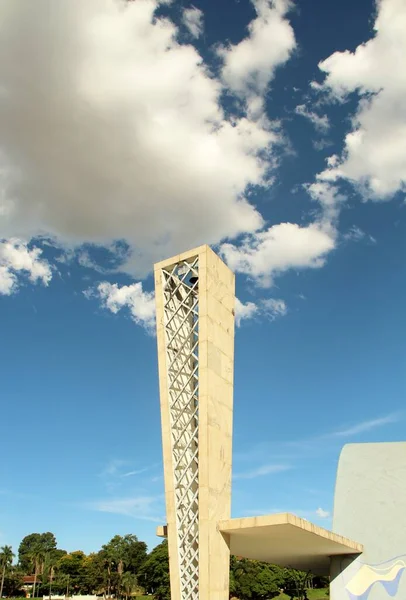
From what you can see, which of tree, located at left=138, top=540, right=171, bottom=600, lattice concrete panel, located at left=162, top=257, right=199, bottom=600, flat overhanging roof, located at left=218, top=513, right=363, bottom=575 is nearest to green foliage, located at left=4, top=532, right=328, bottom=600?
tree, located at left=138, top=540, right=171, bottom=600

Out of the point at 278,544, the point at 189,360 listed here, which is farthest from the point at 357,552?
the point at 189,360

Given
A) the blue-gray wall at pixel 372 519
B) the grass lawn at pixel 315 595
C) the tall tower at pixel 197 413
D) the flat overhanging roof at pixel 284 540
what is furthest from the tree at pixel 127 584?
the tall tower at pixel 197 413

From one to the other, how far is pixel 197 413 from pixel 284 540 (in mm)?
5898

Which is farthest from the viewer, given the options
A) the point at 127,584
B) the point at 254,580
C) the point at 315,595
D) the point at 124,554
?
the point at 124,554

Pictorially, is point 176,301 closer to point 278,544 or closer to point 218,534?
point 218,534

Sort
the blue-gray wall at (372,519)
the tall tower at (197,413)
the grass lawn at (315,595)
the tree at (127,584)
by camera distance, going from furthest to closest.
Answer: the tree at (127,584), the grass lawn at (315,595), the blue-gray wall at (372,519), the tall tower at (197,413)

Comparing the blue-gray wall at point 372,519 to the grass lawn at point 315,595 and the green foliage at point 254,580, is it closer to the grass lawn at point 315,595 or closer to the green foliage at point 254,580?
the green foliage at point 254,580

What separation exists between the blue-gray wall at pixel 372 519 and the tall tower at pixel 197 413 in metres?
7.69

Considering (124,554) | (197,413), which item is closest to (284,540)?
(197,413)

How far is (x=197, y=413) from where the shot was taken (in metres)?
21.4

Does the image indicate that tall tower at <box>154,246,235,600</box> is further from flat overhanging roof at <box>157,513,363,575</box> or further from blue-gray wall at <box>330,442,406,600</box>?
blue-gray wall at <box>330,442,406,600</box>

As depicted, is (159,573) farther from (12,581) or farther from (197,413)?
(197,413)

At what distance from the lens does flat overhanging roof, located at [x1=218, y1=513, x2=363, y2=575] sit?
56.6 feet

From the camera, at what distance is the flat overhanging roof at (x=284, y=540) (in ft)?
56.6
